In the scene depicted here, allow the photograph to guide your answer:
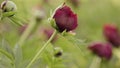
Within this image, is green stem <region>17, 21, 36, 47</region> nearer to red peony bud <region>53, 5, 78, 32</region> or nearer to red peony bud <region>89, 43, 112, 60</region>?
red peony bud <region>89, 43, 112, 60</region>

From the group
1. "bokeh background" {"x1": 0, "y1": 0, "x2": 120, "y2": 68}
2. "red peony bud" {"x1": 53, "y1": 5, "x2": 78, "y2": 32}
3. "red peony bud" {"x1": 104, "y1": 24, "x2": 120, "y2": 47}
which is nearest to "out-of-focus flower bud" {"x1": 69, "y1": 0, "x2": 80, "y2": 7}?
"bokeh background" {"x1": 0, "y1": 0, "x2": 120, "y2": 68}

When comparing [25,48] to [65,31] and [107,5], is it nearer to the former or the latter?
[65,31]

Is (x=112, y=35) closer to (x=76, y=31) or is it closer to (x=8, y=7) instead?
(x=76, y=31)

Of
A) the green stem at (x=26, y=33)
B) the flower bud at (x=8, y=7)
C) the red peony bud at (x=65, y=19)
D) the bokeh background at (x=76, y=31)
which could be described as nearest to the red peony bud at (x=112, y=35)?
the bokeh background at (x=76, y=31)

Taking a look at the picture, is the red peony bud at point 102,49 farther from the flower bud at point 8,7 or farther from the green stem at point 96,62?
the flower bud at point 8,7

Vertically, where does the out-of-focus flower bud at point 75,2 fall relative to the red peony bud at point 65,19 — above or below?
below

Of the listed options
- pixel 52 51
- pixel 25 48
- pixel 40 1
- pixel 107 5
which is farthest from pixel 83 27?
pixel 52 51
